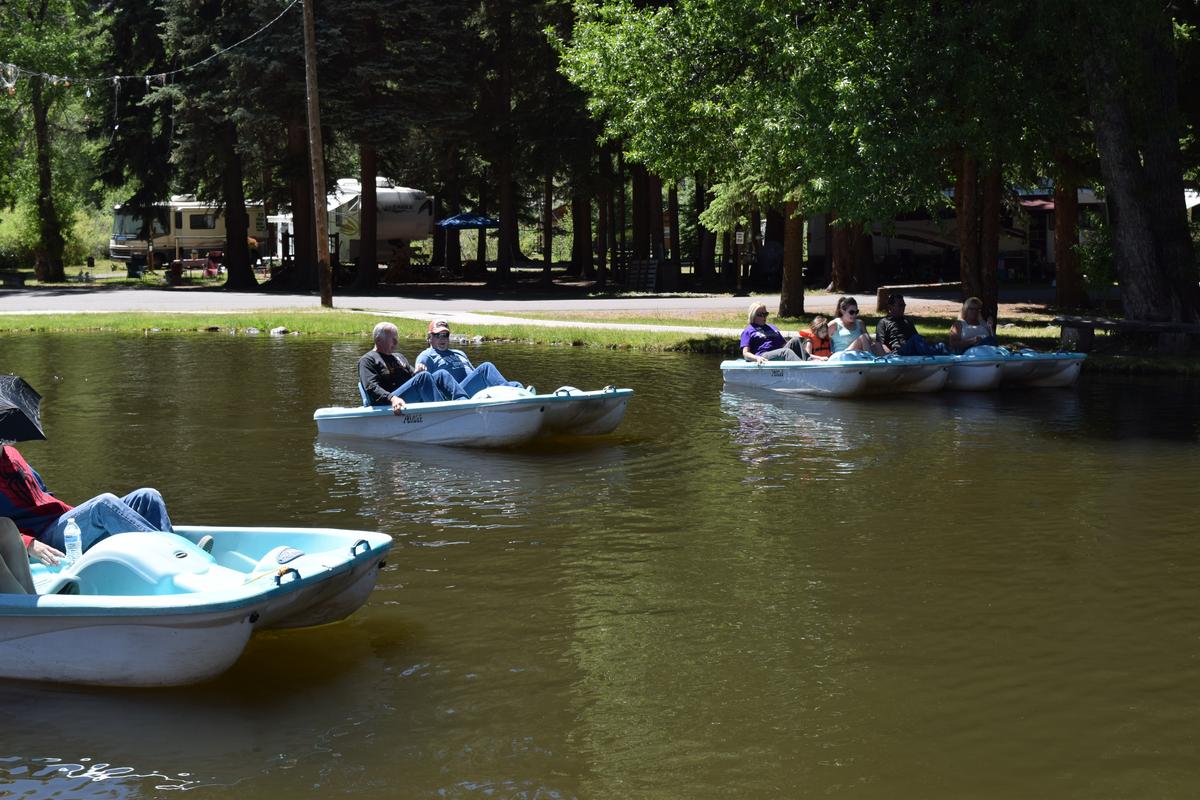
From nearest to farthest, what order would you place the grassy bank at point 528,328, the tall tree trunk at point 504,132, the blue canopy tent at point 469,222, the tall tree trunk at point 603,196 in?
the grassy bank at point 528,328 < the tall tree trunk at point 504,132 < the tall tree trunk at point 603,196 < the blue canopy tent at point 469,222

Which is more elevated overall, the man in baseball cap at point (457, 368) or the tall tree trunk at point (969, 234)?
the tall tree trunk at point (969, 234)

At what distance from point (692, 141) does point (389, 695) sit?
20410mm

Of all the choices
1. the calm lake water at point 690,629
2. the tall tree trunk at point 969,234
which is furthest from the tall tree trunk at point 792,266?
the calm lake water at point 690,629

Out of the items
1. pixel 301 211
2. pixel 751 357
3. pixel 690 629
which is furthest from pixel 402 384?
pixel 301 211

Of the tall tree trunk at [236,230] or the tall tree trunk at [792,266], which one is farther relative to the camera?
the tall tree trunk at [236,230]

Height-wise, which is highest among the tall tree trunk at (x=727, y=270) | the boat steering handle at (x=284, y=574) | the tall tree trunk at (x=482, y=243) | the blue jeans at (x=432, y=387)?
the tall tree trunk at (x=482, y=243)

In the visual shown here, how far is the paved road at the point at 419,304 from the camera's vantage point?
3556 centimetres

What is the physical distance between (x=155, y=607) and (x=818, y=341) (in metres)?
14.9

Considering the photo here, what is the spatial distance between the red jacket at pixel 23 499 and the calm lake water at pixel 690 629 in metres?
1.21

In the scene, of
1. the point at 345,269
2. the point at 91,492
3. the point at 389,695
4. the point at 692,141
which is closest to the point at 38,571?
the point at 389,695

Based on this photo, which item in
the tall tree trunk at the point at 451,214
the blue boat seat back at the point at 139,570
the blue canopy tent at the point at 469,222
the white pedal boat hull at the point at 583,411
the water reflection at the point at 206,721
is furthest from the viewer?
the blue canopy tent at the point at 469,222

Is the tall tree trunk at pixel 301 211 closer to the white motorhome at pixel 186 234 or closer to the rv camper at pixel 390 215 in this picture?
the rv camper at pixel 390 215

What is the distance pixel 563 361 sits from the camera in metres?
25.7

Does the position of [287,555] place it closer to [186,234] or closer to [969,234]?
[969,234]
